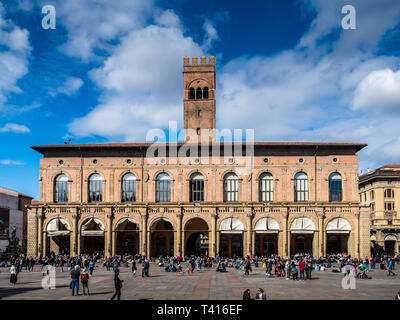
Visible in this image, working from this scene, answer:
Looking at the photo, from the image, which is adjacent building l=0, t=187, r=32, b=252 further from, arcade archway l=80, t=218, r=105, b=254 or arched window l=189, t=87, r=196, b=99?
arched window l=189, t=87, r=196, b=99

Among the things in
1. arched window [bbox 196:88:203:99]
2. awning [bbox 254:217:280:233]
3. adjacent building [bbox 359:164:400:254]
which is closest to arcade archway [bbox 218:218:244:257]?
awning [bbox 254:217:280:233]

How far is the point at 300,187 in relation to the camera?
51.7 meters

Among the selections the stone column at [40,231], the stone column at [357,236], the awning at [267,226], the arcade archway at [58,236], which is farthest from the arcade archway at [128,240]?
the stone column at [357,236]

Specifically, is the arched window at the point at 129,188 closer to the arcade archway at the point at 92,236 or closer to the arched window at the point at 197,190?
the arcade archway at the point at 92,236

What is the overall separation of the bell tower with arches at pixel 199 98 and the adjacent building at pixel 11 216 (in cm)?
3424

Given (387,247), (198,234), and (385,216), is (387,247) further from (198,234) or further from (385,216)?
(198,234)

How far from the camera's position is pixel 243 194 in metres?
51.3

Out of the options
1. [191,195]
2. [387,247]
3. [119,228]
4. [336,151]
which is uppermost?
[336,151]

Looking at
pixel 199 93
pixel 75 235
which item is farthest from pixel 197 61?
A: pixel 75 235

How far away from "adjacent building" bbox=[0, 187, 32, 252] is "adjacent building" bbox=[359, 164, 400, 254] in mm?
59711

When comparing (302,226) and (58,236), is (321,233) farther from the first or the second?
(58,236)

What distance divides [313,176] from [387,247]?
2566 centimetres

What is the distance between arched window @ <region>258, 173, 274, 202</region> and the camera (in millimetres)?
51781
